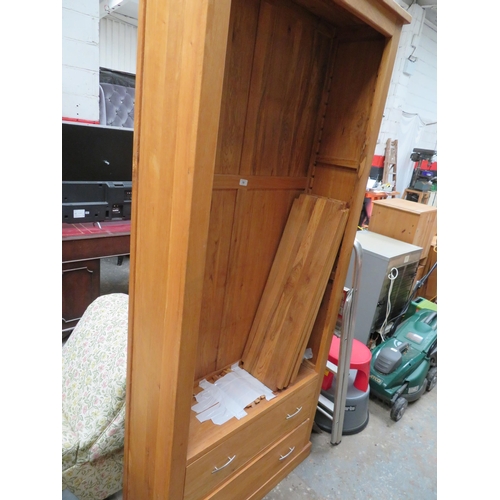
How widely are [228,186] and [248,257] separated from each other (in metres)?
0.34

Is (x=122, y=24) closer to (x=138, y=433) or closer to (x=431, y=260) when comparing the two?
(x=431, y=260)

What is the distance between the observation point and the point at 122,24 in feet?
18.2

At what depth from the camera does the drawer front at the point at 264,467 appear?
137 centimetres

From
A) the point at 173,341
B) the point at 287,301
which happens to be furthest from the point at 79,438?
the point at 287,301

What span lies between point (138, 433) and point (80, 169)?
166cm

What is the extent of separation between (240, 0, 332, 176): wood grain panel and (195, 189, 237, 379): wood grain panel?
156mm

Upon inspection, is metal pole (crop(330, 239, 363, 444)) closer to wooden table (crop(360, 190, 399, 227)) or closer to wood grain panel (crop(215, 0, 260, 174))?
wood grain panel (crop(215, 0, 260, 174))

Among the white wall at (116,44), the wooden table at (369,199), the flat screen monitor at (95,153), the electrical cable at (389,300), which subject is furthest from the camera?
the white wall at (116,44)

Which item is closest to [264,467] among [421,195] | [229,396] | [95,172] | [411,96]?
[229,396]

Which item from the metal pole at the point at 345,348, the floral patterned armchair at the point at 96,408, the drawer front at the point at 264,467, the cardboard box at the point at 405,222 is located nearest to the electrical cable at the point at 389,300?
the cardboard box at the point at 405,222

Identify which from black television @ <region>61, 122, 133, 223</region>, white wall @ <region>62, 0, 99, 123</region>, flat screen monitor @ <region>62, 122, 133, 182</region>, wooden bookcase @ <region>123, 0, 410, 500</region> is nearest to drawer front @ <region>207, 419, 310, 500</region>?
wooden bookcase @ <region>123, 0, 410, 500</region>

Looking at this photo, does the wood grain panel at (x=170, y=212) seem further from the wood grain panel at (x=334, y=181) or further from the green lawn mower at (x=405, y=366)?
the green lawn mower at (x=405, y=366)

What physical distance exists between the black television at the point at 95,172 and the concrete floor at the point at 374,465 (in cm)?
163

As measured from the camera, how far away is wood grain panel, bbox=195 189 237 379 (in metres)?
1.26
